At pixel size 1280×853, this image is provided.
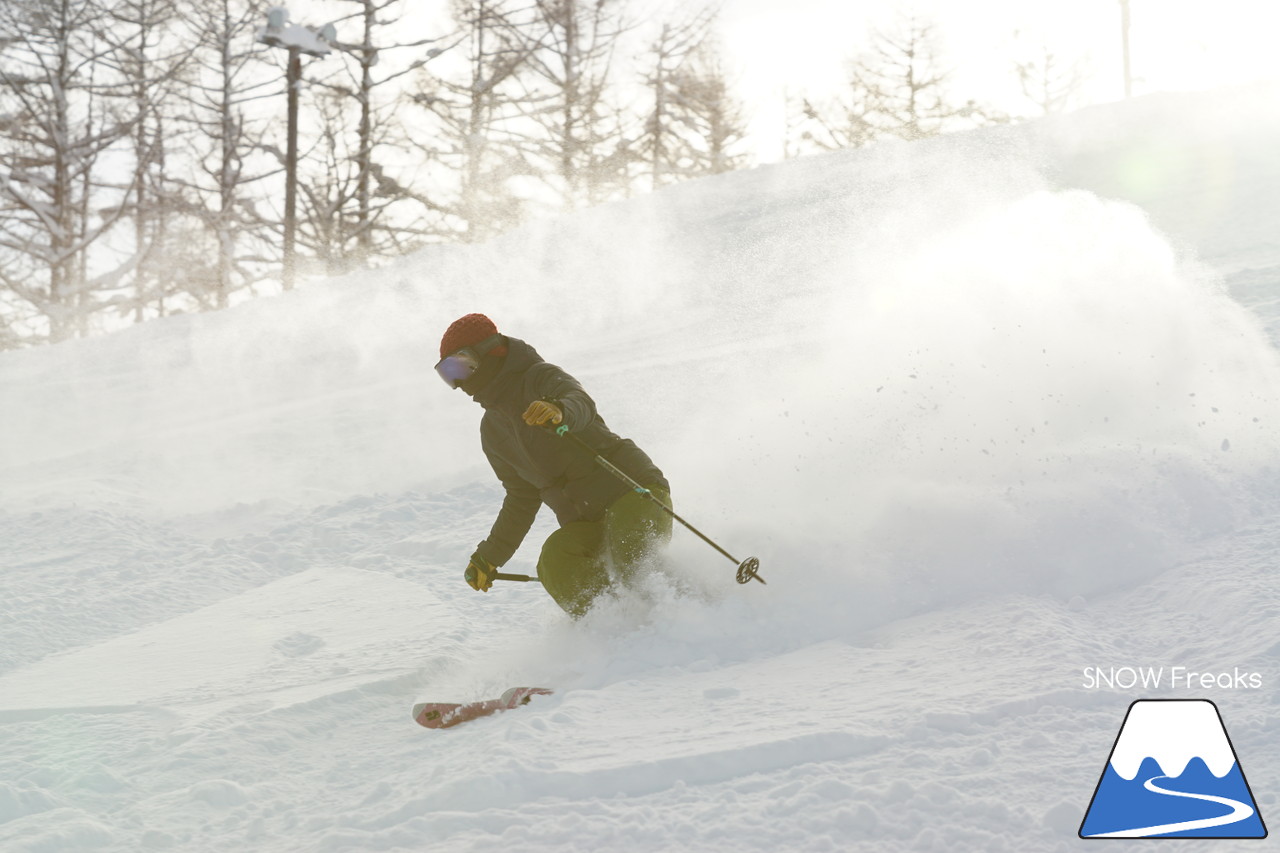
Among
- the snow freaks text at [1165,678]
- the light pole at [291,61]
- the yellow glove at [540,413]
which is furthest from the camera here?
the light pole at [291,61]

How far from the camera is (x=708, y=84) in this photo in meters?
30.5

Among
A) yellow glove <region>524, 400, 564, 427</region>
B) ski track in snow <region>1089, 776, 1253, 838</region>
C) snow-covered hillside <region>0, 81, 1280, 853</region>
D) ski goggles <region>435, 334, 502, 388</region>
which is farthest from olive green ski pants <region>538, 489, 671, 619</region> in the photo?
ski track in snow <region>1089, 776, 1253, 838</region>

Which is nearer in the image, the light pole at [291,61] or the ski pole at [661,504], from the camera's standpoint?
the ski pole at [661,504]

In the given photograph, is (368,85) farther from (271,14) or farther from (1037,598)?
(1037,598)

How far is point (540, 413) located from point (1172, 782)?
238 centimetres

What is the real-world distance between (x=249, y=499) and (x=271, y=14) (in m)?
14.2

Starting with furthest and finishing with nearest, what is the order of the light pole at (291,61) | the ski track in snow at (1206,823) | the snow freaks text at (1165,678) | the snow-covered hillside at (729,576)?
the light pole at (291,61) < the snow freaks text at (1165,678) < the snow-covered hillside at (729,576) < the ski track in snow at (1206,823)

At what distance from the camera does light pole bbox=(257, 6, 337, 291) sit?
1888cm

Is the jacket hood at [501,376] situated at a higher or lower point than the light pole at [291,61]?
lower

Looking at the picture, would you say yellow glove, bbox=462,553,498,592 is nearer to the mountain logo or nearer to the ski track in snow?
the mountain logo

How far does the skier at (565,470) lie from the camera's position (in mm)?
4238

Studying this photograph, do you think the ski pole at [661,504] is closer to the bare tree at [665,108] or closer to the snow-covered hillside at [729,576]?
the snow-covered hillside at [729,576]

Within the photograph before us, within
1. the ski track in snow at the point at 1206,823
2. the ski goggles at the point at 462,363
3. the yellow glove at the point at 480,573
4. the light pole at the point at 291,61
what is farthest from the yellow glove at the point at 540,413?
the light pole at the point at 291,61

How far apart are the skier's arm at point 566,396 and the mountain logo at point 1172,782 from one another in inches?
87.7
